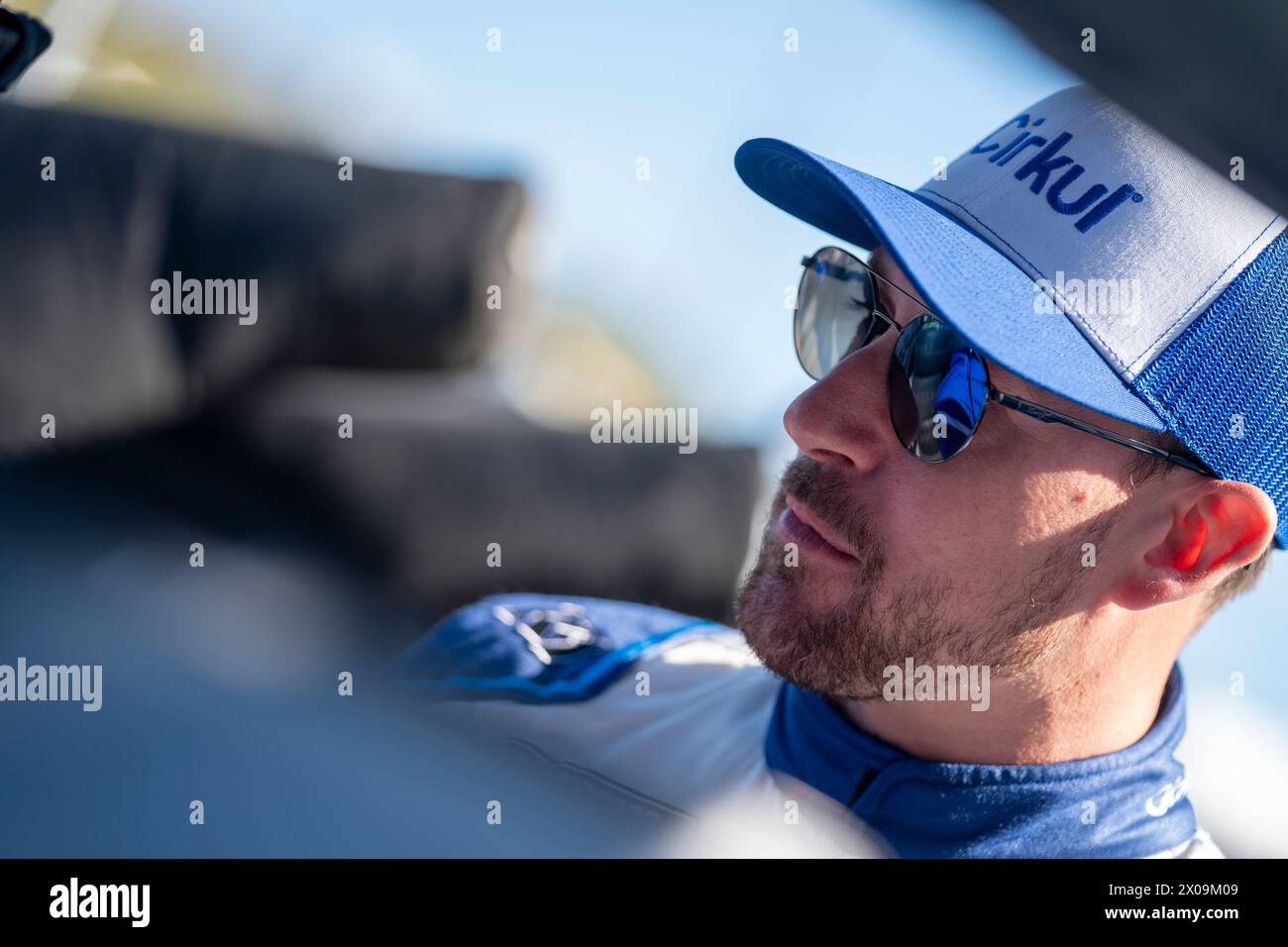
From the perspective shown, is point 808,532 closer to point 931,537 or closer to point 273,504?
point 931,537

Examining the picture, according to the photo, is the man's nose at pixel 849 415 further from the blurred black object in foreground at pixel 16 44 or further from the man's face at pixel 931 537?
the blurred black object in foreground at pixel 16 44

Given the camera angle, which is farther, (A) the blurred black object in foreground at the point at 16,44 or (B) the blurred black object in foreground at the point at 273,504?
(A) the blurred black object in foreground at the point at 16,44

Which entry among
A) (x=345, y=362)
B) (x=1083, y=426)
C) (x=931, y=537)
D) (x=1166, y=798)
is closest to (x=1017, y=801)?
(x=1166, y=798)

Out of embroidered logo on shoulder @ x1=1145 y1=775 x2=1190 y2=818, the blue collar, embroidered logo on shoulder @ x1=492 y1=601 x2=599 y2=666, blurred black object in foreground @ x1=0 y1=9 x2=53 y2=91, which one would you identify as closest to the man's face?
the blue collar

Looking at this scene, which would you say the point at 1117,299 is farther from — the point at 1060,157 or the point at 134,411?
the point at 134,411

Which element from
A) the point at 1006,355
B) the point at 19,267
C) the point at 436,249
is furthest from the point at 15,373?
the point at 1006,355

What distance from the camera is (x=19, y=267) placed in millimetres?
1596

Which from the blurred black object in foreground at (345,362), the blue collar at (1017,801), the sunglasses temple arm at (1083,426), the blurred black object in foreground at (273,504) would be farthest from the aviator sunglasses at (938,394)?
the blurred black object in foreground at (345,362)

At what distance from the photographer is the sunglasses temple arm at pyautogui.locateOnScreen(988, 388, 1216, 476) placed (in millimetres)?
1253

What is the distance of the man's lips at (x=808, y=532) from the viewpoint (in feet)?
4.46

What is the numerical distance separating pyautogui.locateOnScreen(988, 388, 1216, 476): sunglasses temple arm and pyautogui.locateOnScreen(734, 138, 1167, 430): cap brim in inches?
1.8

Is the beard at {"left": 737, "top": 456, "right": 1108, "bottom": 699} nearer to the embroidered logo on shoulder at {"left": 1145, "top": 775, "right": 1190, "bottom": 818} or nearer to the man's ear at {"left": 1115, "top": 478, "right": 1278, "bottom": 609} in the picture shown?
the man's ear at {"left": 1115, "top": 478, "right": 1278, "bottom": 609}

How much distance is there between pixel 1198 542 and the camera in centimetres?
130

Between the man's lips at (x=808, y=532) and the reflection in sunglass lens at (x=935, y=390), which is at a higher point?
the reflection in sunglass lens at (x=935, y=390)
